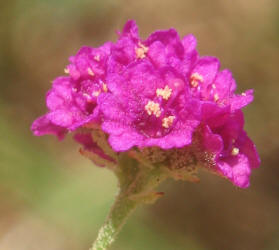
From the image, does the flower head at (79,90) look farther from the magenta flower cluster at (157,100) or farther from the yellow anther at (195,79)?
the yellow anther at (195,79)

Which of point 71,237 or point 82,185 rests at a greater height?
point 82,185

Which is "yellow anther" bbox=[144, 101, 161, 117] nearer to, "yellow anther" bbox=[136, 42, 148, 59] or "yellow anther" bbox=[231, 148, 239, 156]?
"yellow anther" bbox=[136, 42, 148, 59]

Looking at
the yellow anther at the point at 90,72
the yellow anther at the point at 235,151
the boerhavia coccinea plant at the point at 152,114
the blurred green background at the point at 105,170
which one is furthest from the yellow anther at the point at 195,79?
the blurred green background at the point at 105,170

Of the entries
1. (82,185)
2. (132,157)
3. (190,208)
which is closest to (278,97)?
(190,208)

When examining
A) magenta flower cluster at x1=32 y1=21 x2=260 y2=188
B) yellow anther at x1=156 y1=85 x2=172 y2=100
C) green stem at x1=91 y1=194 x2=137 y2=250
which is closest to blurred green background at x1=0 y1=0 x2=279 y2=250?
green stem at x1=91 y1=194 x2=137 y2=250

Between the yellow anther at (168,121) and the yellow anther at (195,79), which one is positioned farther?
the yellow anther at (195,79)

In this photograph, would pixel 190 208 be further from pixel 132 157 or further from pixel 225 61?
pixel 132 157

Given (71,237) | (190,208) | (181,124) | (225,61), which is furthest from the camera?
(225,61)

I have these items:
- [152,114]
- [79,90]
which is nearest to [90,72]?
[79,90]
